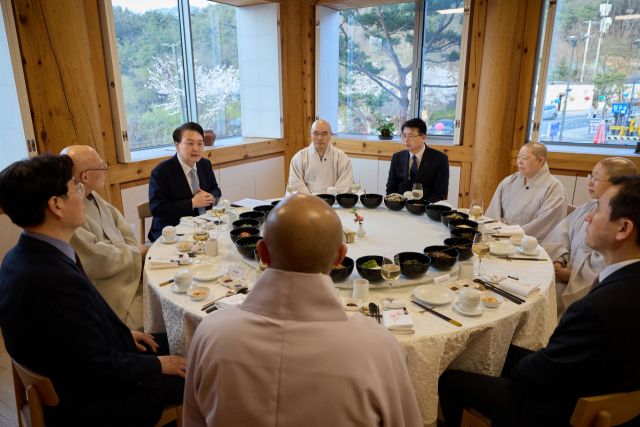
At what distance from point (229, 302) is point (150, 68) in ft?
12.0

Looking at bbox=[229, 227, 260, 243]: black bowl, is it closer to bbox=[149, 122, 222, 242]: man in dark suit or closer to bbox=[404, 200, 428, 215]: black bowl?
bbox=[149, 122, 222, 242]: man in dark suit

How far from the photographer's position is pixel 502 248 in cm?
234

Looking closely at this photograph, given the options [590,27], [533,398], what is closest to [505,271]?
[533,398]

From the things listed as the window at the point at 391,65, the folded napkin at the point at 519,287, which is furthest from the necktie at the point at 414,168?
the folded napkin at the point at 519,287

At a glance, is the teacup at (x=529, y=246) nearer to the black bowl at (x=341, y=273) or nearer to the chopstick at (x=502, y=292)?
the chopstick at (x=502, y=292)

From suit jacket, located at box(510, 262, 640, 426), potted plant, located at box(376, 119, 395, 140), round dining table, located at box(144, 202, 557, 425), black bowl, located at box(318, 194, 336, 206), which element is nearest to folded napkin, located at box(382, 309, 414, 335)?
round dining table, located at box(144, 202, 557, 425)

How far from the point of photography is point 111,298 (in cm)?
227

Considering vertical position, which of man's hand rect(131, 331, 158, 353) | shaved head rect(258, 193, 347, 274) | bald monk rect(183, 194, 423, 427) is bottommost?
man's hand rect(131, 331, 158, 353)

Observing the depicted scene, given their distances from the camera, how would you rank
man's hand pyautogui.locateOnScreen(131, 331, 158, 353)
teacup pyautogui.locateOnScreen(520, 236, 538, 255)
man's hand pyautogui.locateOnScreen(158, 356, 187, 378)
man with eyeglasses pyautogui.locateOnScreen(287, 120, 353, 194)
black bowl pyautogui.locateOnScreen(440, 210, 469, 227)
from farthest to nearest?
man with eyeglasses pyautogui.locateOnScreen(287, 120, 353, 194) < black bowl pyautogui.locateOnScreen(440, 210, 469, 227) < teacup pyautogui.locateOnScreen(520, 236, 538, 255) < man's hand pyautogui.locateOnScreen(131, 331, 158, 353) < man's hand pyautogui.locateOnScreen(158, 356, 187, 378)

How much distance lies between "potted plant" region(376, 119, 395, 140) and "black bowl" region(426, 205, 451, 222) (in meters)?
2.69

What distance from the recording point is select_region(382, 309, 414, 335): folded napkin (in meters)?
1.53

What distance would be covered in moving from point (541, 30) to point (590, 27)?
1.75 ft

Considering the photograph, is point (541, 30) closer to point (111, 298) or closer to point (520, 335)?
point (520, 335)

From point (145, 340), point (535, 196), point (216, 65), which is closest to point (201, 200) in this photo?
point (145, 340)
